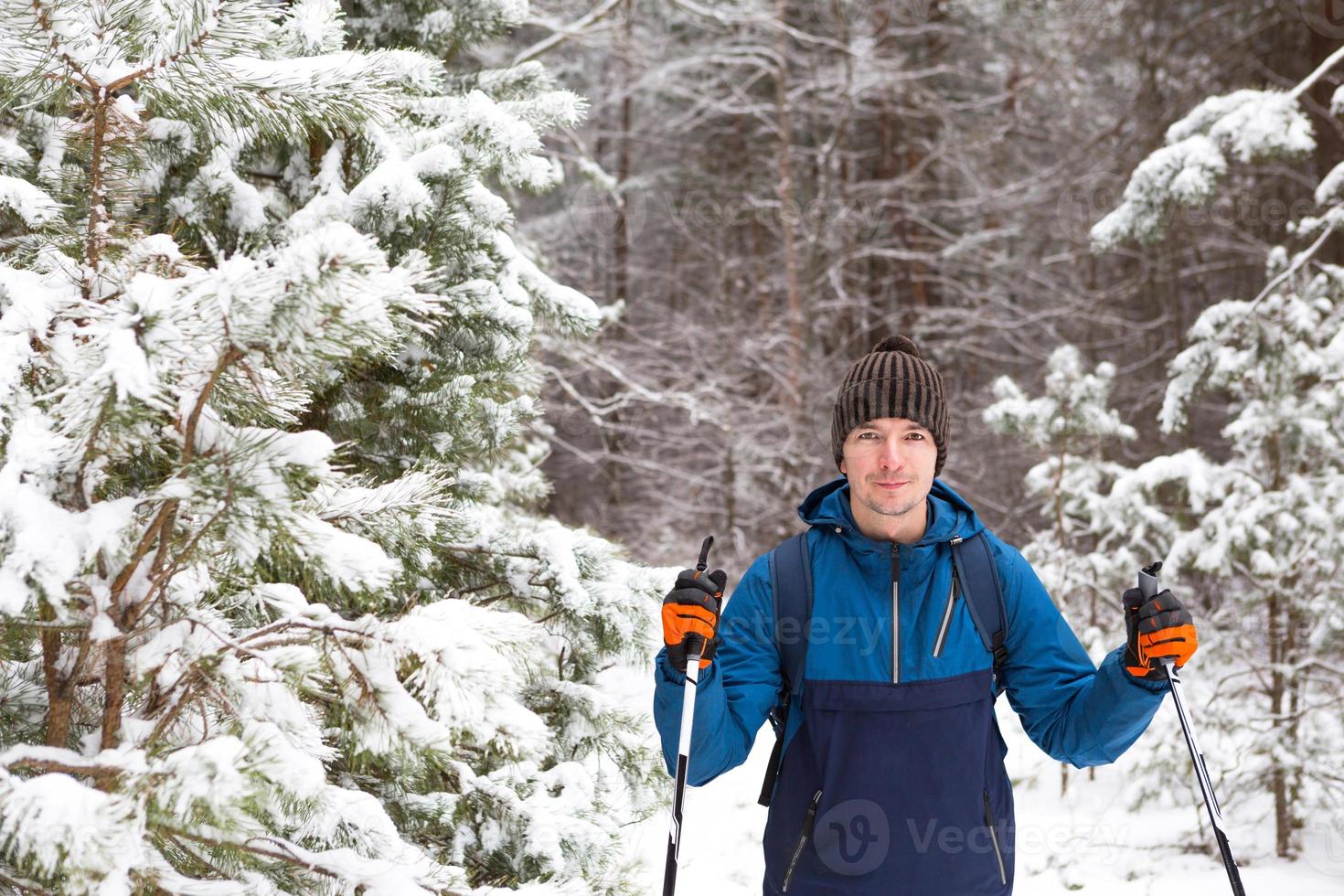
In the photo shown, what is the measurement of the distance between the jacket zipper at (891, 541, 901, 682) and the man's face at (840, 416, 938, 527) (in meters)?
0.09

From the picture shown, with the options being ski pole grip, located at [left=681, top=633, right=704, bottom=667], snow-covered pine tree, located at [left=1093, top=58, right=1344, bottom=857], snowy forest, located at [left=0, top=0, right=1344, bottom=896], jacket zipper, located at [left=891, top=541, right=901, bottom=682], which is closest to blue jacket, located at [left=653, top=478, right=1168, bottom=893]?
jacket zipper, located at [left=891, top=541, right=901, bottom=682]

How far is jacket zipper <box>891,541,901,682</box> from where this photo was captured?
2.37 metres

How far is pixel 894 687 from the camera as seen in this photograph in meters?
2.36

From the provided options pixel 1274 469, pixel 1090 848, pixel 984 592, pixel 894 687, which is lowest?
pixel 1090 848

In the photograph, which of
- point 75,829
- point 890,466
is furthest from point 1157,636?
point 75,829

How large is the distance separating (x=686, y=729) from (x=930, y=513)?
0.94 meters

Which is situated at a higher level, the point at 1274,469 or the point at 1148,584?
the point at 1274,469

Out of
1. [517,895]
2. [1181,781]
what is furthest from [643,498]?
[517,895]

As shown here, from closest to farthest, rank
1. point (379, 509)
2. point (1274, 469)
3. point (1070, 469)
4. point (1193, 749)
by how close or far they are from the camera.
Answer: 1. point (379, 509)
2. point (1193, 749)
3. point (1274, 469)
4. point (1070, 469)

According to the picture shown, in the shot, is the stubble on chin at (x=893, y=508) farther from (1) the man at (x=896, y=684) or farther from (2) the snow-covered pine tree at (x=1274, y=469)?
(2) the snow-covered pine tree at (x=1274, y=469)

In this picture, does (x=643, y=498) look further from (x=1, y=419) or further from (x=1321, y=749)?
(x=1, y=419)

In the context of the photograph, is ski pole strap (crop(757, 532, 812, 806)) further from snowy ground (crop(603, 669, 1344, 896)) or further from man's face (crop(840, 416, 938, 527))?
snowy ground (crop(603, 669, 1344, 896))

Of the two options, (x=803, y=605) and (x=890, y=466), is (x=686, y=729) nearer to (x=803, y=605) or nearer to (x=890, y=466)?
(x=803, y=605)

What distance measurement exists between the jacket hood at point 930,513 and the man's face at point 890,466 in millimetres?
48
